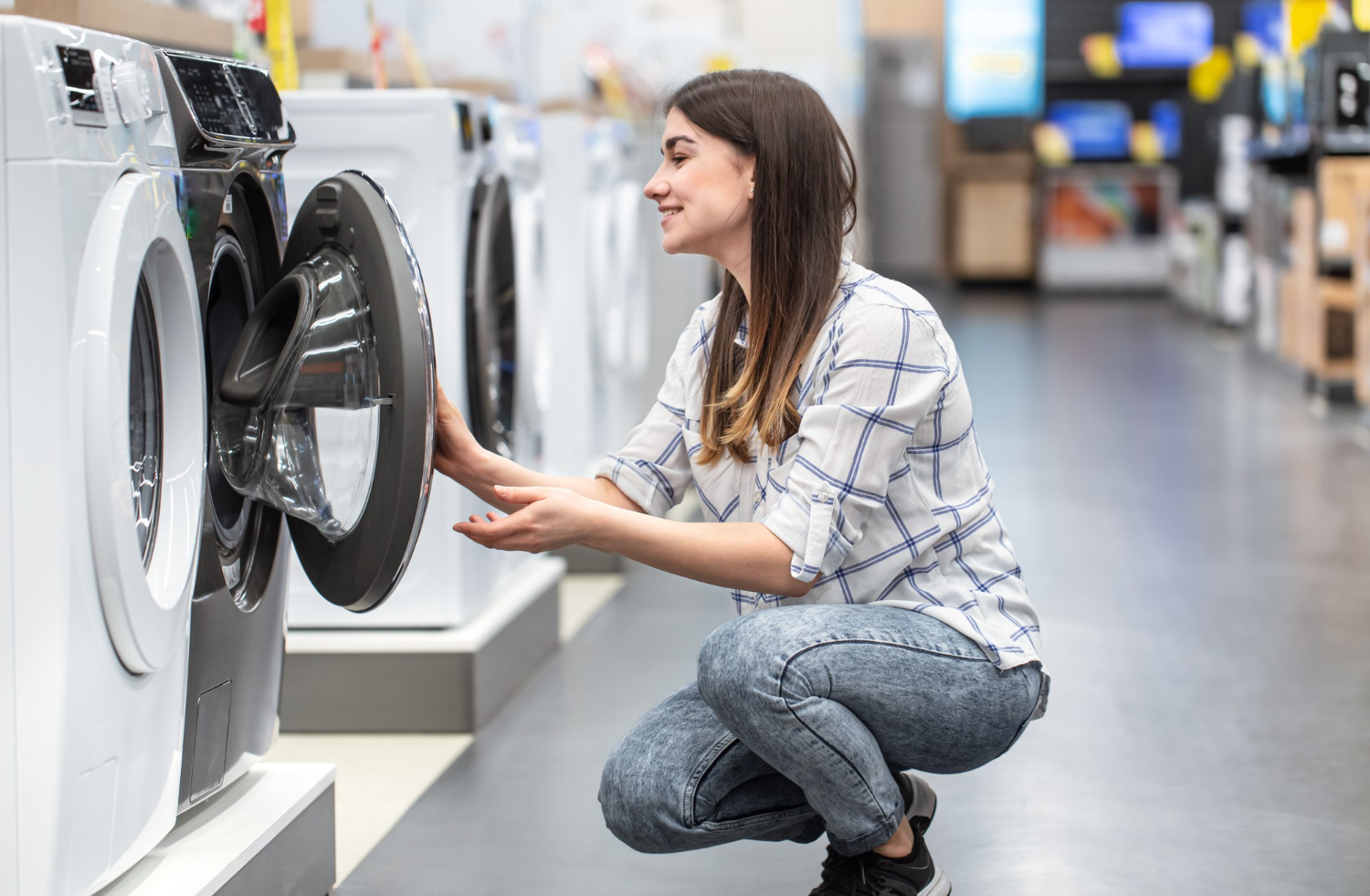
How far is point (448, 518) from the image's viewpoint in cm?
248

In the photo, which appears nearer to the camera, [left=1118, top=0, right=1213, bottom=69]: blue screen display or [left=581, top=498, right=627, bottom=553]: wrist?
[left=581, top=498, right=627, bottom=553]: wrist

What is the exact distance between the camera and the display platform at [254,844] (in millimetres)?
1444

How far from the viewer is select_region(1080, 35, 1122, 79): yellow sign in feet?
43.2

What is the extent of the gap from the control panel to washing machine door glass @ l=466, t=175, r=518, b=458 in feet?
2.77

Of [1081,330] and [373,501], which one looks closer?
[373,501]

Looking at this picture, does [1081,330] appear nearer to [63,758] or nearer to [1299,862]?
[1299,862]

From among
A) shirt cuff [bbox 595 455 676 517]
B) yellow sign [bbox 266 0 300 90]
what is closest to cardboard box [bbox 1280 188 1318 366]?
yellow sign [bbox 266 0 300 90]

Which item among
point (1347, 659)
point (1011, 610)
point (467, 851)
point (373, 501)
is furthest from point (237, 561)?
point (1347, 659)

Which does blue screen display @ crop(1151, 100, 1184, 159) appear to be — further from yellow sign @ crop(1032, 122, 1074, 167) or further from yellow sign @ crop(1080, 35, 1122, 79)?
yellow sign @ crop(1032, 122, 1074, 167)

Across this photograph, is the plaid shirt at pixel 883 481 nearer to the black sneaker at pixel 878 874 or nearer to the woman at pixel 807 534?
the woman at pixel 807 534

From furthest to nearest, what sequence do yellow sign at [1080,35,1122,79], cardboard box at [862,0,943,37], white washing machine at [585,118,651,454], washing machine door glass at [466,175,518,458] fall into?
cardboard box at [862,0,943,37] → yellow sign at [1080,35,1122,79] → white washing machine at [585,118,651,454] → washing machine door glass at [466,175,518,458]

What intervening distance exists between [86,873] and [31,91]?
0.66m

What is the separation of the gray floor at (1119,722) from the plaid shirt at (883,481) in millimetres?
457

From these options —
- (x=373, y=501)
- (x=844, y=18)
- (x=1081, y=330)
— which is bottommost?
(x=1081, y=330)
